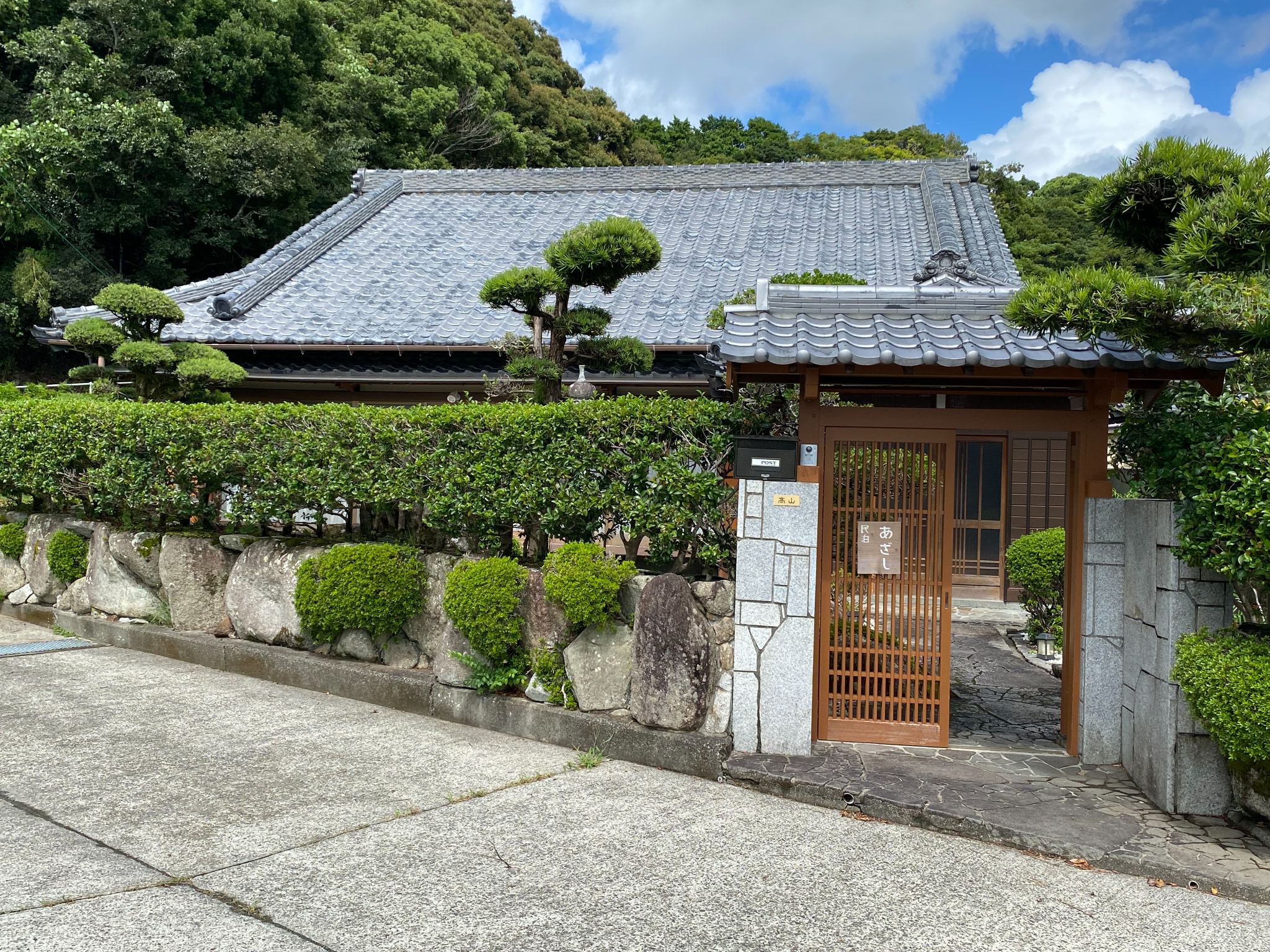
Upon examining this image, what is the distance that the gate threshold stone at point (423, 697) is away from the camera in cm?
601

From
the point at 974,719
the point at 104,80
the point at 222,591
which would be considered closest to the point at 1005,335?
the point at 974,719

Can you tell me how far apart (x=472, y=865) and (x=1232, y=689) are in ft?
12.4

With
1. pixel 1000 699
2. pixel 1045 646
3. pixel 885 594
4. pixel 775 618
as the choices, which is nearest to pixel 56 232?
pixel 775 618

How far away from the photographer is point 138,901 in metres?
3.95

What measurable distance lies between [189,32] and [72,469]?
16.7 metres

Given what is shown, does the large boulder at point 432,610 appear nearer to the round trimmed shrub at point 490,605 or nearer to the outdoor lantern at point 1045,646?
the round trimmed shrub at point 490,605

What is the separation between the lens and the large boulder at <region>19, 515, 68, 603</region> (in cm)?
991

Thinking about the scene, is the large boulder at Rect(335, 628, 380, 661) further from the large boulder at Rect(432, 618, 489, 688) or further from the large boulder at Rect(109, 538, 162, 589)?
the large boulder at Rect(109, 538, 162, 589)

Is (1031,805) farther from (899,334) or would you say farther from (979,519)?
(979,519)

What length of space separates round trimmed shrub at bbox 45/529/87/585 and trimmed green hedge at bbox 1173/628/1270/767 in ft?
32.4

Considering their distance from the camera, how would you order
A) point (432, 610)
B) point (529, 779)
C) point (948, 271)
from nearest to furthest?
point (529, 779), point (432, 610), point (948, 271)

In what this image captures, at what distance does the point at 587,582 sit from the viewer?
20.5ft

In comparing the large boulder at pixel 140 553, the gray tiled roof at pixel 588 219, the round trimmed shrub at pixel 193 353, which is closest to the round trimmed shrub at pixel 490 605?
the large boulder at pixel 140 553

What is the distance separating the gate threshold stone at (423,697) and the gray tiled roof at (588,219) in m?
4.72
